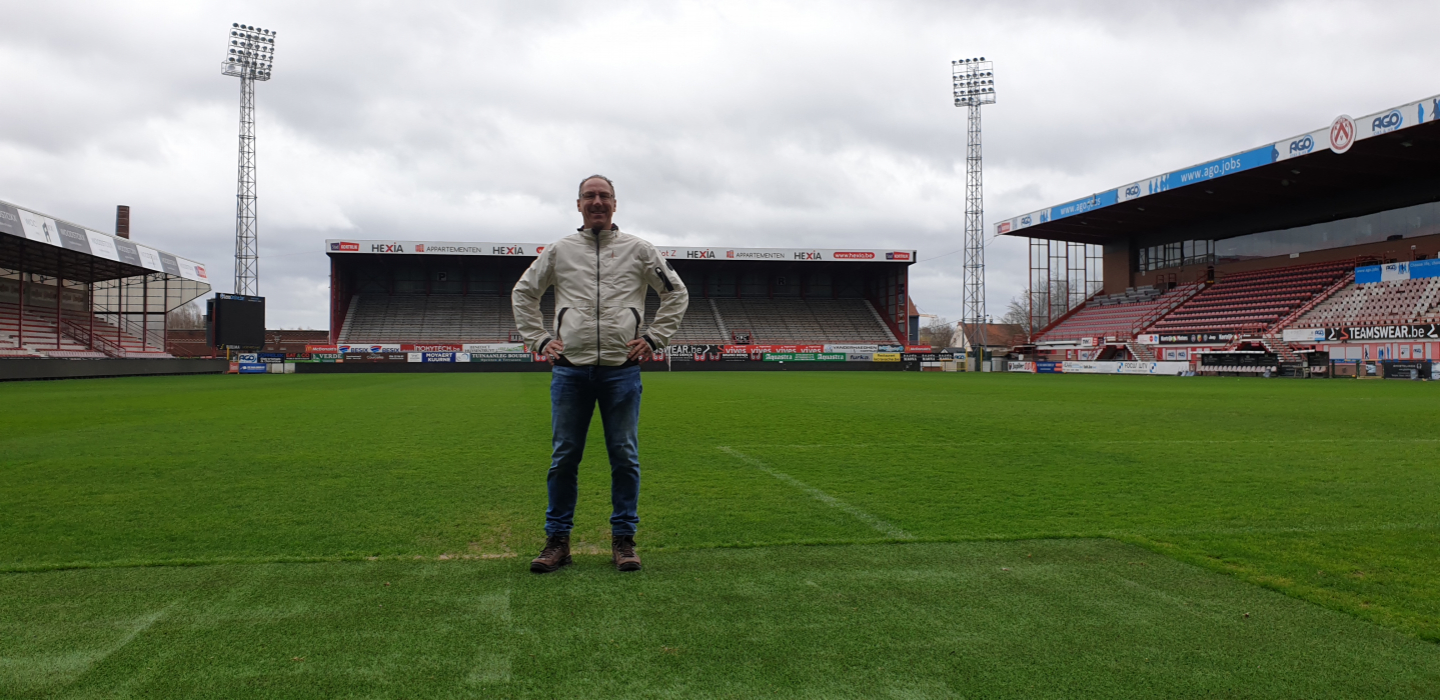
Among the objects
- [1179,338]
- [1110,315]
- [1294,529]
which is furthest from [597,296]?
[1110,315]

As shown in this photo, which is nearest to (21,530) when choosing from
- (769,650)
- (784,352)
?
(769,650)

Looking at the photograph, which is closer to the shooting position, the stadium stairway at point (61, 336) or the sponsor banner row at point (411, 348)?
the stadium stairway at point (61, 336)

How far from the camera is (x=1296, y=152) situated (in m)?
29.2

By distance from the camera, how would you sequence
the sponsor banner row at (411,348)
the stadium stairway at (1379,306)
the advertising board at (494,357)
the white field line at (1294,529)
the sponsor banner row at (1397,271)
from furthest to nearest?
the advertising board at (494,357), the sponsor banner row at (411,348), the sponsor banner row at (1397,271), the stadium stairway at (1379,306), the white field line at (1294,529)

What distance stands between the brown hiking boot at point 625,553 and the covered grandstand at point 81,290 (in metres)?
28.6

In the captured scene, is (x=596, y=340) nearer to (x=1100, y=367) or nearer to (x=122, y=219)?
(x=1100, y=367)

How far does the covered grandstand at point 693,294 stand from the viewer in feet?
163

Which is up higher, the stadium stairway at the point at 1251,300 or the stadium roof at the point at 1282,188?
the stadium roof at the point at 1282,188

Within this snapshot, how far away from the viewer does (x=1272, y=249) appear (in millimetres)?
39531

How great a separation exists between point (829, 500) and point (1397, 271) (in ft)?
128

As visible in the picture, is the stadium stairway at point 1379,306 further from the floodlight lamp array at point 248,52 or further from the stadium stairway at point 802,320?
the floodlight lamp array at point 248,52

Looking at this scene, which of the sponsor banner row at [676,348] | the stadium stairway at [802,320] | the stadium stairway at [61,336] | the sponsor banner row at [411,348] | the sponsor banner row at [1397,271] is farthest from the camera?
the stadium stairway at [802,320]

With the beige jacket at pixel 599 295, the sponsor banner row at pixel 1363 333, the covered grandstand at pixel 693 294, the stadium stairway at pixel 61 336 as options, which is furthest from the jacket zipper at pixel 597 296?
the covered grandstand at pixel 693 294

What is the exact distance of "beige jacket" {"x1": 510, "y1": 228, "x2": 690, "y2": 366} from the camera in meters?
3.47
